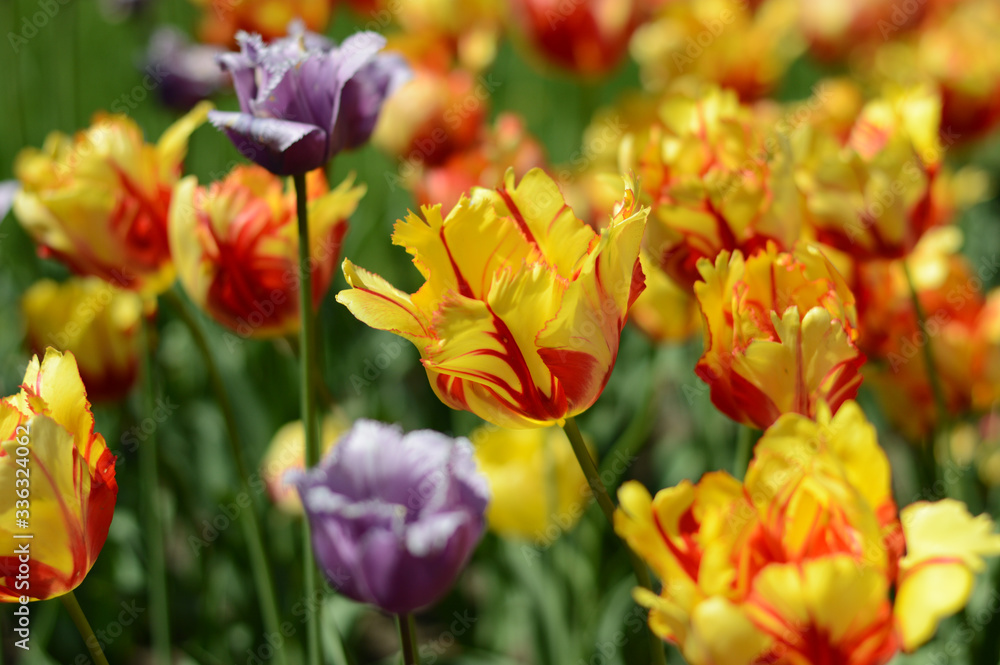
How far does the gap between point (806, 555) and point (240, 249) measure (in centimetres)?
56

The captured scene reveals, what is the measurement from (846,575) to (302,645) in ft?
2.67

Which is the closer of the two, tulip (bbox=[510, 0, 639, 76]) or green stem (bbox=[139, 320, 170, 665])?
green stem (bbox=[139, 320, 170, 665])

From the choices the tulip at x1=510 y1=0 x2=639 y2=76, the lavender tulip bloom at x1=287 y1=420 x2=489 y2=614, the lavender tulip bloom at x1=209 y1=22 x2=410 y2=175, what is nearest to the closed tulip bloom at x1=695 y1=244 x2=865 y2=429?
the lavender tulip bloom at x1=287 y1=420 x2=489 y2=614

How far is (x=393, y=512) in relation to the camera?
457 mm

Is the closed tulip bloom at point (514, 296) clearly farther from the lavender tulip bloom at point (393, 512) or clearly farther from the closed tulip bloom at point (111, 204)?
the closed tulip bloom at point (111, 204)

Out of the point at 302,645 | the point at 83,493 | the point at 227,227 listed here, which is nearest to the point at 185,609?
the point at 302,645

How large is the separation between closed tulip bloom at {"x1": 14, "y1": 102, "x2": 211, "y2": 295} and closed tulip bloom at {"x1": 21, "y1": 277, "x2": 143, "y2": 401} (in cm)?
25

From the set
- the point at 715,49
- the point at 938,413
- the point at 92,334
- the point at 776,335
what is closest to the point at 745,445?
the point at 776,335

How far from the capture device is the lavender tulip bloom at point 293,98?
63cm

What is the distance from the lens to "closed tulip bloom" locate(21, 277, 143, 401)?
1110mm

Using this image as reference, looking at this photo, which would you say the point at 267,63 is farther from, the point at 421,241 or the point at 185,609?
the point at 185,609

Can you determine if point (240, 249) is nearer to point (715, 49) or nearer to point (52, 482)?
point (52, 482)

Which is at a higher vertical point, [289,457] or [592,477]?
[592,477]

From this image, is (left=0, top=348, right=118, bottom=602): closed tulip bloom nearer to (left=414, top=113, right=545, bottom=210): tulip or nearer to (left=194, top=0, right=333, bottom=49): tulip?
(left=414, top=113, right=545, bottom=210): tulip
